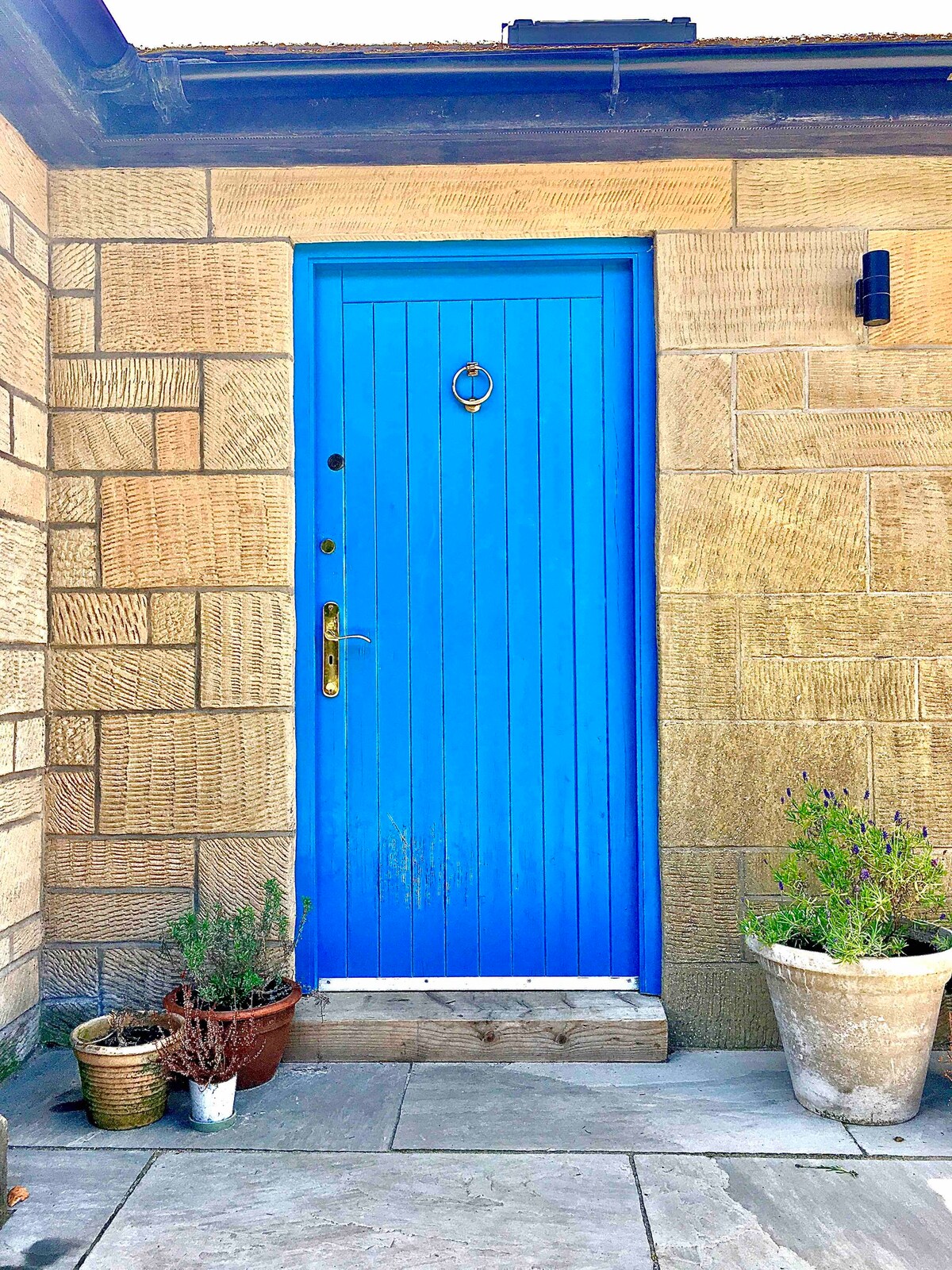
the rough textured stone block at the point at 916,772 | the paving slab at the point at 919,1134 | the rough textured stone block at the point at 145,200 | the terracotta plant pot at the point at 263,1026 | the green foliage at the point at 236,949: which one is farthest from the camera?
the rough textured stone block at the point at 145,200

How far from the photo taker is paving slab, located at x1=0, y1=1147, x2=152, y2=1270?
80.1 inches

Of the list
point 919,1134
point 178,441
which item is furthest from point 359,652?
point 919,1134

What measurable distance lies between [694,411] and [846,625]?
32.2 inches

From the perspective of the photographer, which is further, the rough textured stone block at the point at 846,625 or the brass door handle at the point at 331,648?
the brass door handle at the point at 331,648

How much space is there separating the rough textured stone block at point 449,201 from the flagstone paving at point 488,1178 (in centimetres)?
258

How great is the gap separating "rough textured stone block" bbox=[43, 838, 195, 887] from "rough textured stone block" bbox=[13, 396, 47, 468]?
1.19m

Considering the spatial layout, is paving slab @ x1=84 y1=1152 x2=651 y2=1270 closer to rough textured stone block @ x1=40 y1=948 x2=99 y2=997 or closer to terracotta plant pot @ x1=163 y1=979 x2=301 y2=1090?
terracotta plant pot @ x1=163 y1=979 x2=301 y2=1090

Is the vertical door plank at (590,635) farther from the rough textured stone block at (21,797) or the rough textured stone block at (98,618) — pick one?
the rough textured stone block at (21,797)

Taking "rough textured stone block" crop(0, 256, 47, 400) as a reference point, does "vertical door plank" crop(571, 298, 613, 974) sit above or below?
below

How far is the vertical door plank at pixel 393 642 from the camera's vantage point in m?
3.23

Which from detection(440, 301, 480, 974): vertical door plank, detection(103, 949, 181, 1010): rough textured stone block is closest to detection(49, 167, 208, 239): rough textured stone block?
detection(440, 301, 480, 974): vertical door plank

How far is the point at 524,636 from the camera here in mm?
3248

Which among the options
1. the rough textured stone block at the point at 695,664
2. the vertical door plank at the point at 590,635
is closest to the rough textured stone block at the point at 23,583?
the vertical door plank at the point at 590,635

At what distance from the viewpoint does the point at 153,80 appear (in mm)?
2775
